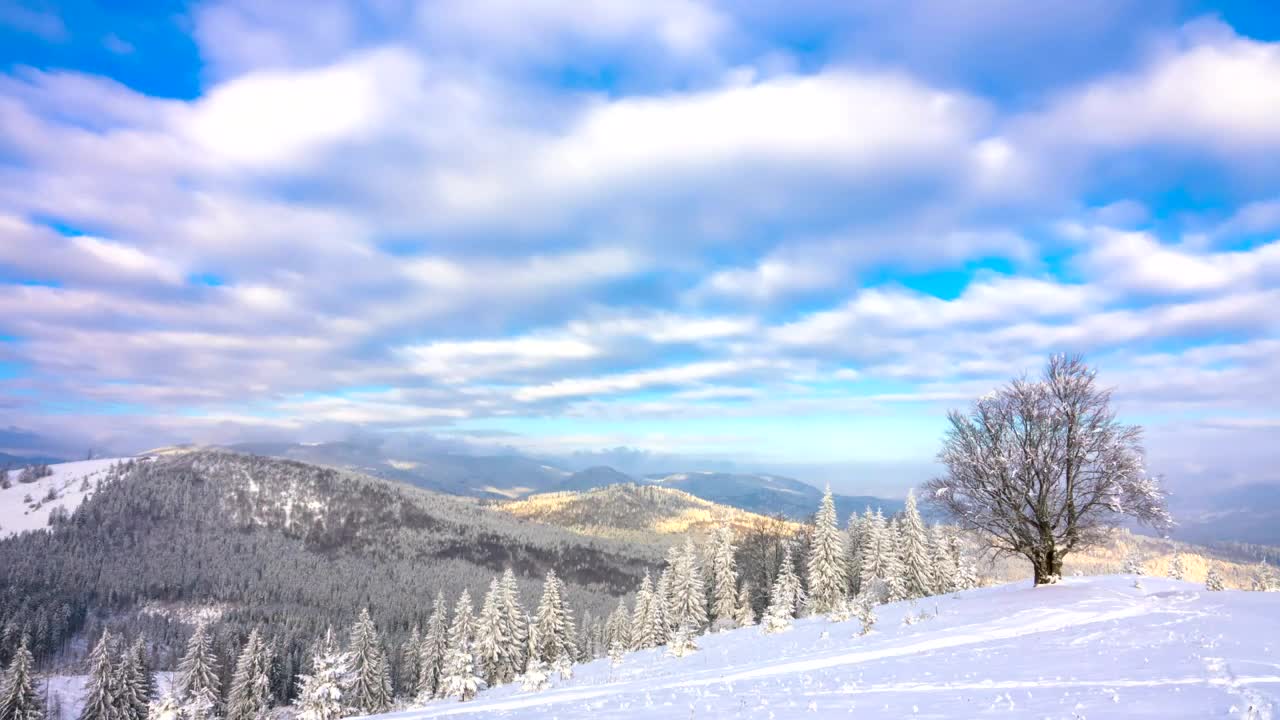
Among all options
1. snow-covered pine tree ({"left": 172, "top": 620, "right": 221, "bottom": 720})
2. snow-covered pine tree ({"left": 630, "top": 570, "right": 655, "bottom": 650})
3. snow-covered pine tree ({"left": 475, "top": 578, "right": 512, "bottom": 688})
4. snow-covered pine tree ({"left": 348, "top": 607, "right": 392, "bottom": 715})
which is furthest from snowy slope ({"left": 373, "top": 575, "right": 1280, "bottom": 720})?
snow-covered pine tree ({"left": 172, "top": 620, "right": 221, "bottom": 720})

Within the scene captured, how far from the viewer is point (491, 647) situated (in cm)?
5684

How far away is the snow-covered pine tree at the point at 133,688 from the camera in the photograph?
66062mm

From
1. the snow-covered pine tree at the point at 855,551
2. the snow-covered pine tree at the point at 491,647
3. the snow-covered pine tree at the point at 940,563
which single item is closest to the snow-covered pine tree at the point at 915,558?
the snow-covered pine tree at the point at 940,563

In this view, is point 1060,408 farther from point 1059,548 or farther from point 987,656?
point 987,656

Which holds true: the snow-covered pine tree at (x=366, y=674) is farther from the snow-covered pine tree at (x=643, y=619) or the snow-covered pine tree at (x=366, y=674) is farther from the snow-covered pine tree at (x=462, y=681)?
the snow-covered pine tree at (x=643, y=619)

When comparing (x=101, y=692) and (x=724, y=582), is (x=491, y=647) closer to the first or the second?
(x=724, y=582)

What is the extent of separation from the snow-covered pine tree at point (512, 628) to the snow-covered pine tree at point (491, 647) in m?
0.40

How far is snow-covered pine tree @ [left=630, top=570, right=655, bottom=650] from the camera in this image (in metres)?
59.0

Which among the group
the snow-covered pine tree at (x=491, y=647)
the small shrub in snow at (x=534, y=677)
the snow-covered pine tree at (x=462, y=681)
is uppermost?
the small shrub in snow at (x=534, y=677)

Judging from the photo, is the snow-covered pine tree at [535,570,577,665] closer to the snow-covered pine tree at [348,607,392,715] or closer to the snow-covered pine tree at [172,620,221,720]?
the snow-covered pine tree at [348,607,392,715]

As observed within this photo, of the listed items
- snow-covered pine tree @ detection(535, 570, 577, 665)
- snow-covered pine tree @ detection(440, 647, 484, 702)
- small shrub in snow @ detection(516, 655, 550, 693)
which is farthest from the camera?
snow-covered pine tree @ detection(535, 570, 577, 665)

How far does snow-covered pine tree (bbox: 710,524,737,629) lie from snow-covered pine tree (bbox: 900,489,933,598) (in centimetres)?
1756

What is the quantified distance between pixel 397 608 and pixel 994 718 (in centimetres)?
21791

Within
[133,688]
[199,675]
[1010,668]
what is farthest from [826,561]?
[133,688]
